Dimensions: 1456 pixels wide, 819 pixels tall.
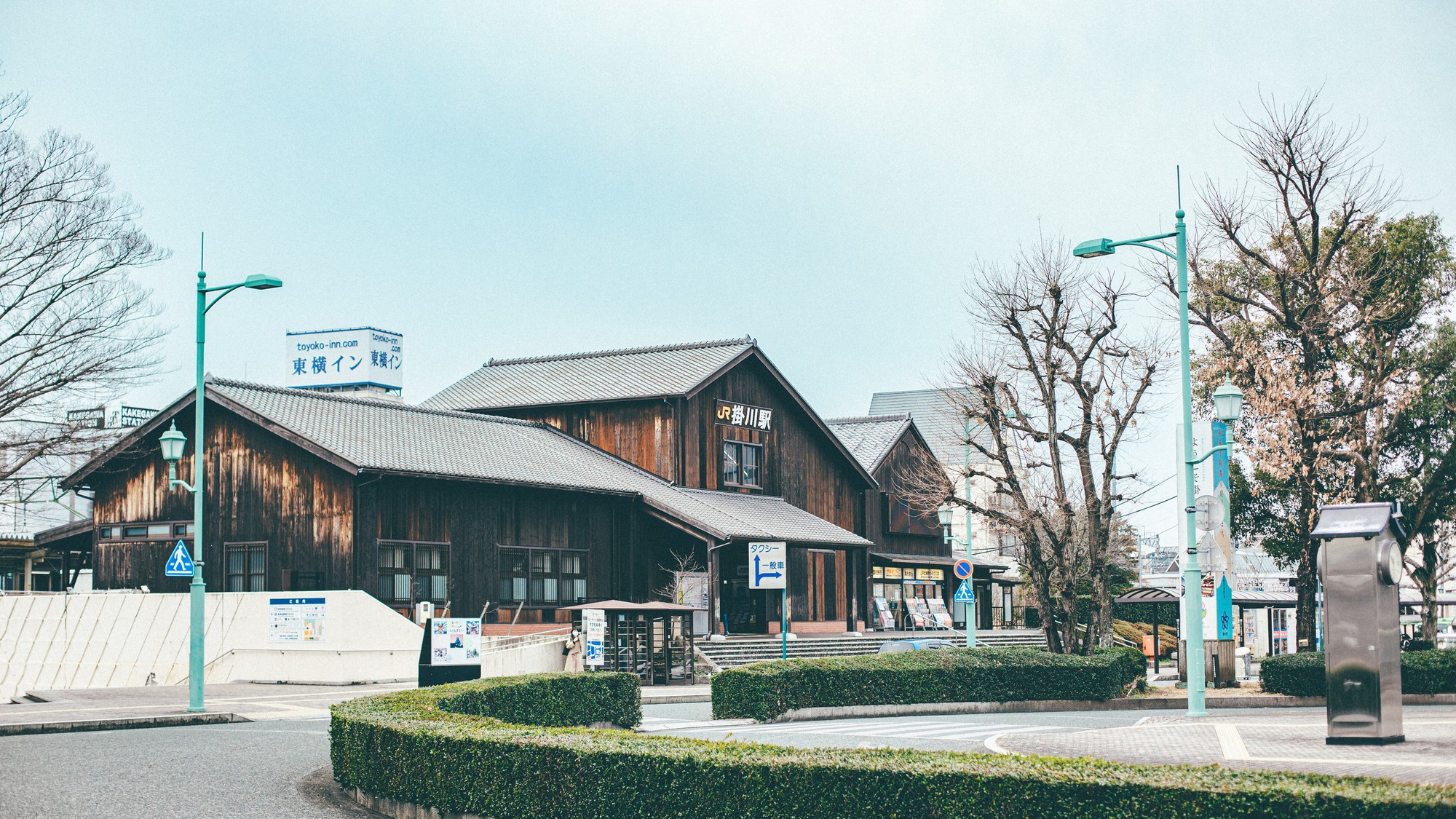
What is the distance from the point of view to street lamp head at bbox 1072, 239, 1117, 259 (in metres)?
20.4

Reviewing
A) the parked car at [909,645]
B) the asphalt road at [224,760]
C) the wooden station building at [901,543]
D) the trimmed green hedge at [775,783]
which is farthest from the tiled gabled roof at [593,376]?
the trimmed green hedge at [775,783]

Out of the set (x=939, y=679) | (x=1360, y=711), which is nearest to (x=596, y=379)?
(x=939, y=679)

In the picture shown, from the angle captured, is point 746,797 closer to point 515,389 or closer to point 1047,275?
point 1047,275

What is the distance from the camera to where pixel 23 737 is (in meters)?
18.0

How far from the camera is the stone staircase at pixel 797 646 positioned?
115 feet

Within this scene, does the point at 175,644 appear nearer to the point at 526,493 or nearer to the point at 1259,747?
the point at 526,493

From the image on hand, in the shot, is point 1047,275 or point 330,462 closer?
point 1047,275

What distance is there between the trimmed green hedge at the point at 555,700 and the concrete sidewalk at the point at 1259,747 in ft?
18.8

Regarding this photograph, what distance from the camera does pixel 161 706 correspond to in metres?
22.8

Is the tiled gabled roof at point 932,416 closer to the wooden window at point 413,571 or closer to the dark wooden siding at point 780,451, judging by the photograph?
the dark wooden siding at point 780,451

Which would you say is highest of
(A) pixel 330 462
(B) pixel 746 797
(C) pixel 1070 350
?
(C) pixel 1070 350

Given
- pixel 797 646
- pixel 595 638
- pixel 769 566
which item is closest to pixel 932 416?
pixel 797 646

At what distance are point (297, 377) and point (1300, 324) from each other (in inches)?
1634

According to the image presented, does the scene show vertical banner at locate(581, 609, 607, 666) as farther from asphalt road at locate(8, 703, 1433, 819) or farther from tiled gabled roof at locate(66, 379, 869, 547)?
tiled gabled roof at locate(66, 379, 869, 547)
